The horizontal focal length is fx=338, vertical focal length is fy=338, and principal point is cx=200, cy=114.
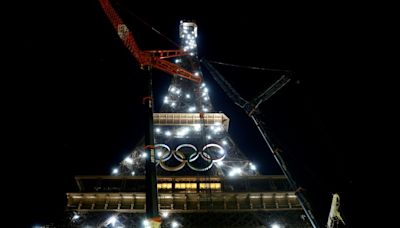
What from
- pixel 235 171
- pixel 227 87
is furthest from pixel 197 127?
pixel 227 87

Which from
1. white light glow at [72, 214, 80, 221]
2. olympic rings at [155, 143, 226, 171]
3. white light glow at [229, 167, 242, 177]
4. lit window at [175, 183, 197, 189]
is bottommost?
white light glow at [72, 214, 80, 221]

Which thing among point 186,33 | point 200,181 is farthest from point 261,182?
point 186,33

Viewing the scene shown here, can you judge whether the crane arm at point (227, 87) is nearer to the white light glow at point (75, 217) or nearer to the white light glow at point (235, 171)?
the white light glow at point (235, 171)

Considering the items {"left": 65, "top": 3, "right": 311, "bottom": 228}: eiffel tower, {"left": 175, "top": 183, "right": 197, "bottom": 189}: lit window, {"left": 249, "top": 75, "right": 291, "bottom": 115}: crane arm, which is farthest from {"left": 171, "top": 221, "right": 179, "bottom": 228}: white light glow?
{"left": 249, "top": 75, "right": 291, "bottom": 115}: crane arm

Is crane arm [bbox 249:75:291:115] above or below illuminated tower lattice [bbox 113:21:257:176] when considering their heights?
below

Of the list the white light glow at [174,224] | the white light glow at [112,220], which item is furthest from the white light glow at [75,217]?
the white light glow at [174,224]

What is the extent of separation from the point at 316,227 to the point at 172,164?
18.5 metres

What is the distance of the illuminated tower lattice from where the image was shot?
1172 inches

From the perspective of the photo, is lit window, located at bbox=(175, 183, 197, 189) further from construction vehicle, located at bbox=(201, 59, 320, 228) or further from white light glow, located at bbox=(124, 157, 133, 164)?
construction vehicle, located at bbox=(201, 59, 320, 228)

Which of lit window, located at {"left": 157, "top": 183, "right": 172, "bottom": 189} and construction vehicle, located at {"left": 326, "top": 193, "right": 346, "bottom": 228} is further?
lit window, located at {"left": 157, "top": 183, "right": 172, "bottom": 189}

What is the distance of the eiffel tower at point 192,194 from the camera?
24375 millimetres

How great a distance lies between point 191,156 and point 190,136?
24.6ft

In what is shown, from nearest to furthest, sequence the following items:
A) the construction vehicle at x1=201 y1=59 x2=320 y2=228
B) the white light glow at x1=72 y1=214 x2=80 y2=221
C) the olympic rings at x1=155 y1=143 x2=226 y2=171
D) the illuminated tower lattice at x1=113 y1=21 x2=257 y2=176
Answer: the construction vehicle at x1=201 y1=59 x2=320 y2=228 → the white light glow at x1=72 y1=214 x2=80 y2=221 → the olympic rings at x1=155 y1=143 x2=226 y2=171 → the illuminated tower lattice at x1=113 y1=21 x2=257 y2=176

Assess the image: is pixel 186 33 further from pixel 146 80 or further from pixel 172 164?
pixel 146 80
